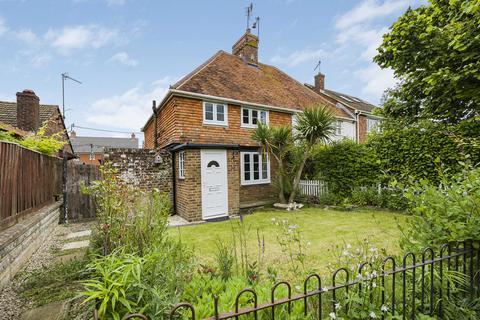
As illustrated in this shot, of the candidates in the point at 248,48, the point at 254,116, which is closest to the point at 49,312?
the point at 254,116

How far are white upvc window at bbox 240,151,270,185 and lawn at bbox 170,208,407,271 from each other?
8.75 feet

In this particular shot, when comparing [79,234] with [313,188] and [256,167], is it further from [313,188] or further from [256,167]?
[313,188]

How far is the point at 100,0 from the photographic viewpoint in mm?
7777

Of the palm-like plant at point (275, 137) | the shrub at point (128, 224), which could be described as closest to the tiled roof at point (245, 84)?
the palm-like plant at point (275, 137)

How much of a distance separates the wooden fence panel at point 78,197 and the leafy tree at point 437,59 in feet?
39.6

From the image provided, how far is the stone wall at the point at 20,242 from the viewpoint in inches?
129

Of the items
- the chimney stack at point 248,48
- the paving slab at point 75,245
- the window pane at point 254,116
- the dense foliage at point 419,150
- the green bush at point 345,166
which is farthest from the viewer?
the chimney stack at point 248,48

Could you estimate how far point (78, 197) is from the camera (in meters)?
8.54

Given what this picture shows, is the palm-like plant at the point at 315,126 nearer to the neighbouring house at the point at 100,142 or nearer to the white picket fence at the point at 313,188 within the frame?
the white picket fence at the point at 313,188

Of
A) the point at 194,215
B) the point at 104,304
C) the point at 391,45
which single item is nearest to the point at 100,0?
the point at 194,215

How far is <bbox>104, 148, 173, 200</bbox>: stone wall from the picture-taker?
8906mm

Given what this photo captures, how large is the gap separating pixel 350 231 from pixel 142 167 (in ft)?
25.6

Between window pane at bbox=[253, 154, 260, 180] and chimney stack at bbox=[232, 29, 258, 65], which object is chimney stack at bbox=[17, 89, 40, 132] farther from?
chimney stack at bbox=[232, 29, 258, 65]

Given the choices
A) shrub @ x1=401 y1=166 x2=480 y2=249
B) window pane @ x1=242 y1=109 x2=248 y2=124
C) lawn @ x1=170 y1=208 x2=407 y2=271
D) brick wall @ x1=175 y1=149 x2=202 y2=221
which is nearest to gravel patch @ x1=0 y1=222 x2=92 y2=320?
lawn @ x1=170 y1=208 x2=407 y2=271
